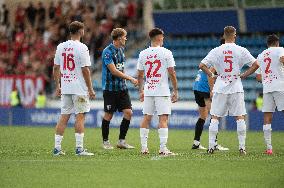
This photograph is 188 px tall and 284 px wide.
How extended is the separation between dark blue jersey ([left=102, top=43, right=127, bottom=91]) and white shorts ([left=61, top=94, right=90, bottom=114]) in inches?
85.9

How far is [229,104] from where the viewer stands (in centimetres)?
1628

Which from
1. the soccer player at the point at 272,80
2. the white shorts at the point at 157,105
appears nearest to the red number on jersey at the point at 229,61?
the soccer player at the point at 272,80

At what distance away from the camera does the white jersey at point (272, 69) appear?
16.7 meters

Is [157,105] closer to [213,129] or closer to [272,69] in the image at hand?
[213,129]

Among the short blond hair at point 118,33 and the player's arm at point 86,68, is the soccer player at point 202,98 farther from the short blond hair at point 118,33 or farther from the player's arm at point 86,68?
the player's arm at point 86,68

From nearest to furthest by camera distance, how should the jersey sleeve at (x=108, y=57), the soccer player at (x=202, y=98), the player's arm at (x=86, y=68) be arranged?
1. the player's arm at (x=86, y=68)
2. the jersey sleeve at (x=108, y=57)
3. the soccer player at (x=202, y=98)

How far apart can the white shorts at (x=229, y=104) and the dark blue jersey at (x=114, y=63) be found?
9.70ft

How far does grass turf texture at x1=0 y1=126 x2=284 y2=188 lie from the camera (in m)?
12.2

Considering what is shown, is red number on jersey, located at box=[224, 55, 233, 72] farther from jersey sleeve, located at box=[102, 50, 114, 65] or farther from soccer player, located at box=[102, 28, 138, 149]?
jersey sleeve, located at box=[102, 50, 114, 65]

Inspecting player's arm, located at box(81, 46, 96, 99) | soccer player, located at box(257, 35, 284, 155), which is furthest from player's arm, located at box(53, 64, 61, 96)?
soccer player, located at box(257, 35, 284, 155)

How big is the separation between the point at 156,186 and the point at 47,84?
23.4 m

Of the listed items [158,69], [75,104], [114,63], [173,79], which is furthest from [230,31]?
[114,63]

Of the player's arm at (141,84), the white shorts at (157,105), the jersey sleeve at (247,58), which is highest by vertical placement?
the jersey sleeve at (247,58)

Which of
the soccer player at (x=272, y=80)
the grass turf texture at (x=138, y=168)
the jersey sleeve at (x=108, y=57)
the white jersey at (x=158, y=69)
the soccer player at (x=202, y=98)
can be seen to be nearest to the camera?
the grass turf texture at (x=138, y=168)
